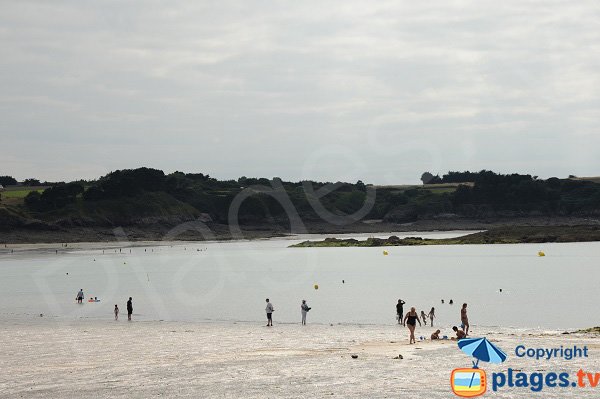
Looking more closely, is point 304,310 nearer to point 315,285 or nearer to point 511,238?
point 315,285

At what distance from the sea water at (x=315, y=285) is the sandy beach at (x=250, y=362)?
786cm

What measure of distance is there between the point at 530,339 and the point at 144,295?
3945cm

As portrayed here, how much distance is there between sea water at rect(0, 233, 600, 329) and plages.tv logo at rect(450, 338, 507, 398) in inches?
572

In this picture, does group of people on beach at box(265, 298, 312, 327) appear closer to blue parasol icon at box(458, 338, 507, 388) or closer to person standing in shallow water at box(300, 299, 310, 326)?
person standing in shallow water at box(300, 299, 310, 326)

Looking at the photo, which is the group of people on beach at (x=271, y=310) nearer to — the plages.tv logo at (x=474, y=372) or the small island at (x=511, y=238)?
the plages.tv logo at (x=474, y=372)

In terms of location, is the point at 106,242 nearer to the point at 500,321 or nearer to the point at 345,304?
the point at 345,304

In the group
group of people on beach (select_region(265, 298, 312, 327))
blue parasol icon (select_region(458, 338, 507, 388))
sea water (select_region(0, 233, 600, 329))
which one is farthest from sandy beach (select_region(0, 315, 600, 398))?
sea water (select_region(0, 233, 600, 329))

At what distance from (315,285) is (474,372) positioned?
152 ft

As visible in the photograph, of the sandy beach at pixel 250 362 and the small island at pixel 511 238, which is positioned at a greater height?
the small island at pixel 511 238

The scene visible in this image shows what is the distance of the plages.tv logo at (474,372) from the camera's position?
21.7m

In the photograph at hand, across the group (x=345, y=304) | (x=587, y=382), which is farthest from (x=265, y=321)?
(x=587, y=382)

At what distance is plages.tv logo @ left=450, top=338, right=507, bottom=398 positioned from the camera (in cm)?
2167

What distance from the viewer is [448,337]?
1375 inches

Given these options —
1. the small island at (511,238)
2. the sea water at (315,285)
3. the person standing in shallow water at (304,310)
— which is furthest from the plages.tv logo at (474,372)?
the small island at (511,238)
